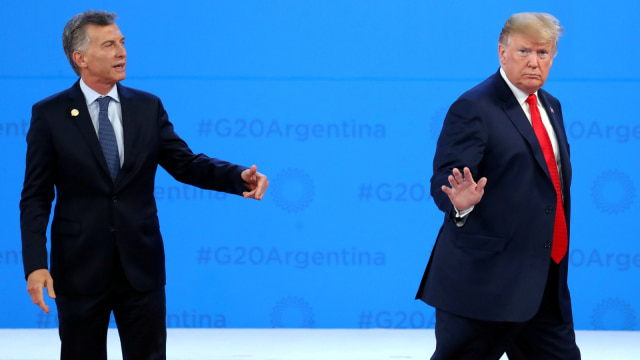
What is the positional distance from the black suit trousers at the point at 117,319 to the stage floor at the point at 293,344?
1.09 metres

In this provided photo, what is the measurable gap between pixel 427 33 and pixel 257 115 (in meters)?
0.94

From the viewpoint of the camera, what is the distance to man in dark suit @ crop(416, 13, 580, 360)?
7.48ft

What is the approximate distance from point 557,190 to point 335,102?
1.96m

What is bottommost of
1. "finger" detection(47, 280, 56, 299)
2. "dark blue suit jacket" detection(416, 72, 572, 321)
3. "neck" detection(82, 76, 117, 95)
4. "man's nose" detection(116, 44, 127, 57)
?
"finger" detection(47, 280, 56, 299)

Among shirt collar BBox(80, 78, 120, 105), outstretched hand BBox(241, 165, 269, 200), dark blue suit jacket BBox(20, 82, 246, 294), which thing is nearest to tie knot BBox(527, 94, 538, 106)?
outstretched hand BBox(241, 165, 269, 200)

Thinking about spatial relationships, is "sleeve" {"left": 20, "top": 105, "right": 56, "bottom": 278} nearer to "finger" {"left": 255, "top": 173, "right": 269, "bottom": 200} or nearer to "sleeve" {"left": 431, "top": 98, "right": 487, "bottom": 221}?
"finger" {"left": 255, "top": 173, "right": 269, "bottom": 200}

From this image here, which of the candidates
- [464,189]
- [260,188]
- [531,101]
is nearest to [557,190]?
[531,101]

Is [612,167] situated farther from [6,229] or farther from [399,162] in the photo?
[6,229]

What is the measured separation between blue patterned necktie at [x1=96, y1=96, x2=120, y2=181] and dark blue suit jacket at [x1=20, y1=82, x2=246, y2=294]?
27 millimetres

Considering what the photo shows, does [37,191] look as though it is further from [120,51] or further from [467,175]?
[467,175]

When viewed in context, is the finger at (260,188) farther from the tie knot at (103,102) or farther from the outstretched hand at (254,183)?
the tie knot at (103,102)

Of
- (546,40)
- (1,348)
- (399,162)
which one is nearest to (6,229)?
(1,348)

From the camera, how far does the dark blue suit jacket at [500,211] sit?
2275 mm

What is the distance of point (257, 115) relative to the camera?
4148mm
